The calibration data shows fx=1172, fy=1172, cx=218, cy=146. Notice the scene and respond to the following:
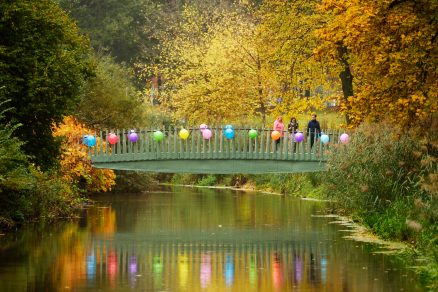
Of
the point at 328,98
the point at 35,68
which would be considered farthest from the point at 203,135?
the point at 35,68

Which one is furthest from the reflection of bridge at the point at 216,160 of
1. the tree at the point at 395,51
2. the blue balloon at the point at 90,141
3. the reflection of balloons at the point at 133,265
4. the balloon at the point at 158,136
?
the reflection of balloons at the point at 133,265

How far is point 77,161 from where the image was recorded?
40.6m

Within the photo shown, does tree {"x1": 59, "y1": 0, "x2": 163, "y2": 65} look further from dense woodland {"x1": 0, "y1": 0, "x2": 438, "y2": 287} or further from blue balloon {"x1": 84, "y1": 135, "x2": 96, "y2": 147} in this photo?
blue balloon {"x1": 84, "y1": 135, "x2": 96, "y2": 147}

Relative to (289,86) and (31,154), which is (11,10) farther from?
(289,86)

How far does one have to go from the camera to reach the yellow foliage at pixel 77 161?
40.1 metres

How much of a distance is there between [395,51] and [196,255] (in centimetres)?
633

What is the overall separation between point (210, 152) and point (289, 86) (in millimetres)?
8238

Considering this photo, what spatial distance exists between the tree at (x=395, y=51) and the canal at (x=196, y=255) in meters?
3.13

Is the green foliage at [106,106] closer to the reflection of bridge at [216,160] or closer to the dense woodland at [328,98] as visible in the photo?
the dense woodland at [328,98]

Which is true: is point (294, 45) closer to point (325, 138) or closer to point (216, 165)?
point (325, 138)

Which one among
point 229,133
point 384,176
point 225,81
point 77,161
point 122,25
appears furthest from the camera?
point 122,25

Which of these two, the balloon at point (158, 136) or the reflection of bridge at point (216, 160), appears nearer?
the reflection of bridge at point (216, 160)

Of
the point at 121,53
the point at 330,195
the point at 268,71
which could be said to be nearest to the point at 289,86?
the point at 268,71

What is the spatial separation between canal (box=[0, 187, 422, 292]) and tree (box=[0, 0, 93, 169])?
286 centimetres
